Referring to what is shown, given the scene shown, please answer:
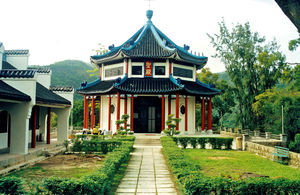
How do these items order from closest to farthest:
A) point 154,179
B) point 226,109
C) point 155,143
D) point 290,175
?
1. point 154,179
2. point 290,175
3. point 155,143
4. point 226,109

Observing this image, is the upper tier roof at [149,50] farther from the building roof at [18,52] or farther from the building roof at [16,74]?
the building roof at [16,74]

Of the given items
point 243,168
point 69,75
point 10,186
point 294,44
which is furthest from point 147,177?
point 69,75

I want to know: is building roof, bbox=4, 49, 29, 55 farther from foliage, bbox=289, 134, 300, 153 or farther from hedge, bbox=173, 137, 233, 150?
foliage, bbox=289, 134, 300, 153

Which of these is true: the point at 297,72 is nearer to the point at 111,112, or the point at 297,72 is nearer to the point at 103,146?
the point at 111,112

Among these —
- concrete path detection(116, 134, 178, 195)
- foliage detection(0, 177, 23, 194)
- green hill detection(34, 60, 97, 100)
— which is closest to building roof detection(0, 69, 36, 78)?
concrete path detection(116, 134, 178, 195)

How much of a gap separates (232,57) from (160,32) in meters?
11.0

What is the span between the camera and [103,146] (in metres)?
16.0

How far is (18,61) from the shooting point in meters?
17.0

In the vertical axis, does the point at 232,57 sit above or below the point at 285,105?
above

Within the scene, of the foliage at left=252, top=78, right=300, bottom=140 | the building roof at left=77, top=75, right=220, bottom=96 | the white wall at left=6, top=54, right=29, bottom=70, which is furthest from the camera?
the foliage at left=252, top=78, right=300, bottom=140

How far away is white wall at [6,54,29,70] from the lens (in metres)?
16.9

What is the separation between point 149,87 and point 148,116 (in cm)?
362

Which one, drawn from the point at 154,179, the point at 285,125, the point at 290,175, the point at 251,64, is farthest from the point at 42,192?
the point at 251,64

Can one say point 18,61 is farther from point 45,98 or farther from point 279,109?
point 279,109
